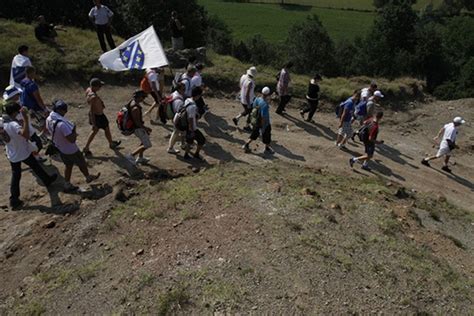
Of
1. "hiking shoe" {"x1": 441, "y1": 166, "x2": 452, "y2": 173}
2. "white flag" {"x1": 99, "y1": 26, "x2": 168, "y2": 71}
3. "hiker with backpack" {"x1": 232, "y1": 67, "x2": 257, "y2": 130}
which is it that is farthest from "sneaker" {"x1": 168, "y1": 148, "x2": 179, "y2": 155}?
"hiking shoe" {"x1": 441, "y1": 166, "x2": 452, "y2": 173}

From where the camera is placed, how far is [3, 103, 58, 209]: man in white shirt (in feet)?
29.2

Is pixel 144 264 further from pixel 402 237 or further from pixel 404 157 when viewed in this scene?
pixel 404 157

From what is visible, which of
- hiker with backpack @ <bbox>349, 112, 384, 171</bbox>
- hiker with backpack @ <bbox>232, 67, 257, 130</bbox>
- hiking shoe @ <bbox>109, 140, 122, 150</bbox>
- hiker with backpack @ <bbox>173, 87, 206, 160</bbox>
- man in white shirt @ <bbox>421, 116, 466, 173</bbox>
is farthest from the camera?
man in white shirt @ <bbox>421, 116, 466, 173</bbox>

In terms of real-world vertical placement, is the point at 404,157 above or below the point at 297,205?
below

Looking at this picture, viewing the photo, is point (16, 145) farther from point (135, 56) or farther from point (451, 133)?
point (451, 133)

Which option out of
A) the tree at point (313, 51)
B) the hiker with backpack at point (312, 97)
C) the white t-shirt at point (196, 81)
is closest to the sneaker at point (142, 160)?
the white t-shirt at point (196, 81)

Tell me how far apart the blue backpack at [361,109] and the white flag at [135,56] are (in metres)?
6.02

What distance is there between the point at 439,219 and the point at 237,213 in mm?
4930

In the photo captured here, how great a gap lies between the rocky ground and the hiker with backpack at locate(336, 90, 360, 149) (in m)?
1.79

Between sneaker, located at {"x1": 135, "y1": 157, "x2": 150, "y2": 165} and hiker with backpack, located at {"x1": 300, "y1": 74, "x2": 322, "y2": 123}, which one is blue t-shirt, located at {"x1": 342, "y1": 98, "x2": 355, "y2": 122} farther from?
sneaker, located at {"x1": 135, "y1": 157, "x2": 150, "y2": 165}

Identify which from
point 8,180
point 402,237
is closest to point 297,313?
point 402,237

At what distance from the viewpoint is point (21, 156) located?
29.7 ft

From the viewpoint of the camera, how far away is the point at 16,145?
355 inches

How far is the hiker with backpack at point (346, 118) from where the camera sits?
522 inches
